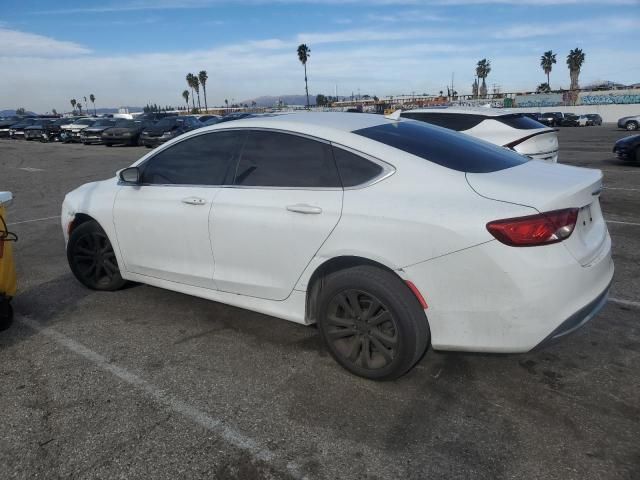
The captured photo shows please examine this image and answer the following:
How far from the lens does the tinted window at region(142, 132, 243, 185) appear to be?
3.79m

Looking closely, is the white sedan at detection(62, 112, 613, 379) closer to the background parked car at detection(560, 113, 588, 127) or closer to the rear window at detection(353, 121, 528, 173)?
the rear window at detection(353, 121, 528, 173)

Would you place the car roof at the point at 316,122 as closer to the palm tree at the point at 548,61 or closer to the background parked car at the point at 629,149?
the background parked car at the point at 629,149

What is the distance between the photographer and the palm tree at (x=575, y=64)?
269 feet

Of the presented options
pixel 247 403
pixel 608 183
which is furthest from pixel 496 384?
pixel 608 183

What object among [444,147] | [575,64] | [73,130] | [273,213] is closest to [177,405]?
[273,213]

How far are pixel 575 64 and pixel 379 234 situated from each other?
9376cm

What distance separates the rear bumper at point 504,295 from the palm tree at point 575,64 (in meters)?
91.6

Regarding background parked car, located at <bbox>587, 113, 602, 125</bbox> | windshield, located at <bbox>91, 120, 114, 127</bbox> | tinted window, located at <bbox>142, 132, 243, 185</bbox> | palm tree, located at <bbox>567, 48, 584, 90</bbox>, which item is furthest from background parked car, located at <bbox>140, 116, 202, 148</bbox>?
palm tree, located at <bbox>567, 48, 584, 90</bbox>

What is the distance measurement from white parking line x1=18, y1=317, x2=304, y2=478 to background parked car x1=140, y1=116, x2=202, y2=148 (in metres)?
20.8

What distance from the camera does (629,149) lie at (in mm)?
13094

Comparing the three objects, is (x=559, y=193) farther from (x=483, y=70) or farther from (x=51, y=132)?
(x=483, y=70)

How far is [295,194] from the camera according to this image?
10.8 feet

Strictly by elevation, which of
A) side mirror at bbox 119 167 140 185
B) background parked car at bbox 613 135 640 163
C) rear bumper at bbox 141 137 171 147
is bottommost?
background parked car at bbox 613 135 640 163

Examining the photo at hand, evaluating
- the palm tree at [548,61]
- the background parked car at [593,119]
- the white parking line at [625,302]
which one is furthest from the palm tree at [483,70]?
the white parking line at [625,302]
